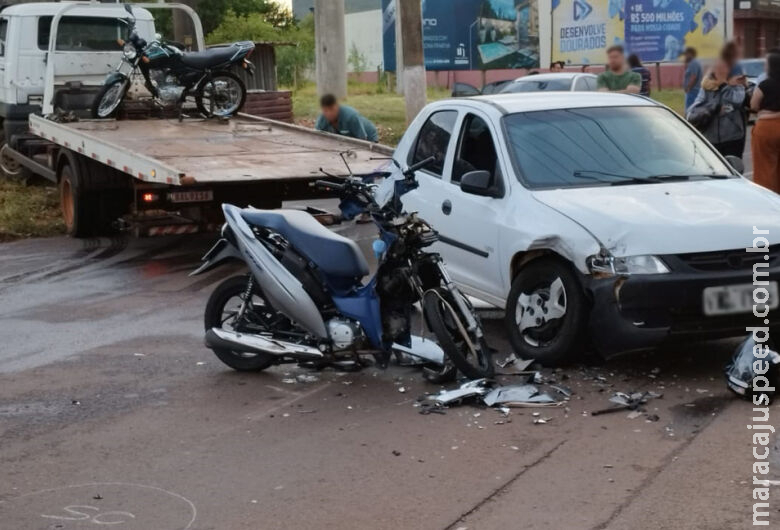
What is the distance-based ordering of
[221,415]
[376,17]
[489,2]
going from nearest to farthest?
[221,415], [489,2], [376,17]

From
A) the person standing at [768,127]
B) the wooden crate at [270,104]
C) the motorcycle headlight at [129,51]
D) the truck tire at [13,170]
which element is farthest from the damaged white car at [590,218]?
the wooden crate at [270,104]

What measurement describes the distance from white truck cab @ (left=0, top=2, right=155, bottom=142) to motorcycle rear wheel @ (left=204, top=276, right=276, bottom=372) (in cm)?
946

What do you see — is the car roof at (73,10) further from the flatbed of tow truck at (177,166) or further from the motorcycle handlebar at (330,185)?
the motorcycle handlebar at (330,185)

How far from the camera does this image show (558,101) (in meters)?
8.84

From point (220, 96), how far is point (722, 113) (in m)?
6.53

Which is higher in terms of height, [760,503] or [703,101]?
[703,101]

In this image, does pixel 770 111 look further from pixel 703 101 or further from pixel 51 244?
pixel 51 244

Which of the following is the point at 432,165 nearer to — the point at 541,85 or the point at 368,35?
the point at 541,85

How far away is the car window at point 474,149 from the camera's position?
8.57m

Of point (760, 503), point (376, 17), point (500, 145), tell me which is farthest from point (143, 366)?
point (376, 17)

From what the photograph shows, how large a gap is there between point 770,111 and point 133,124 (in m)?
7.23

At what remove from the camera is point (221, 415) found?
696cm

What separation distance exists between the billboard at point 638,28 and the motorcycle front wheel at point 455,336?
4118 mm

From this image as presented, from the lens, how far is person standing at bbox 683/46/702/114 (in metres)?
10.4
